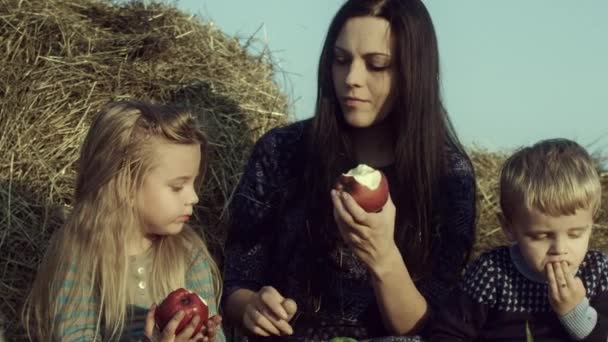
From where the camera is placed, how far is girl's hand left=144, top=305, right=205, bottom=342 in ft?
9.82

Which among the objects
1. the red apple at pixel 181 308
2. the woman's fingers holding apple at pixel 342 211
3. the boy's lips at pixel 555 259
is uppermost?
the woman's fingers holding apple at pixel 342 211

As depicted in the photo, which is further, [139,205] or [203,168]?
[203,168]

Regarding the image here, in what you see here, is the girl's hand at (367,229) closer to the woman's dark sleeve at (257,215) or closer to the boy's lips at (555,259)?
the boy's lips at (555,259)

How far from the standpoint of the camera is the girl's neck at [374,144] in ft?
12.6

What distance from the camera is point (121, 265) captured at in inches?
134

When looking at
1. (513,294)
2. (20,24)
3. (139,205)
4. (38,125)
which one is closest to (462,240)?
(513,294)

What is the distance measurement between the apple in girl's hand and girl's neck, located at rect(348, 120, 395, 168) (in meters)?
0.50

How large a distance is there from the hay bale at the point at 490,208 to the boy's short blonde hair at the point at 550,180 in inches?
93.2

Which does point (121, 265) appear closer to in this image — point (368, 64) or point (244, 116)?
point (368, 64)

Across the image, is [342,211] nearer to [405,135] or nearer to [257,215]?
[405,135]

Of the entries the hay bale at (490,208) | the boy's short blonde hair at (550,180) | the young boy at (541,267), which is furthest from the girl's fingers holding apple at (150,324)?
the hay bale at (490,208)

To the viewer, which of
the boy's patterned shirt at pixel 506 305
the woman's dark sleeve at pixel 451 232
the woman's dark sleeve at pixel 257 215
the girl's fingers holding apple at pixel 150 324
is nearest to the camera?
the girl's fingers holding apple at pixel 150 324

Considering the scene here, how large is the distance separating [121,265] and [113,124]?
45 cm

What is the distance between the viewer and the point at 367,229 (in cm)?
329
